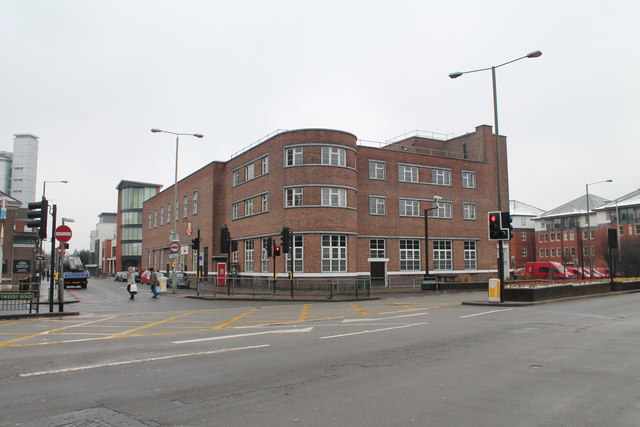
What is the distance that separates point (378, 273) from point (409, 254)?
3.61 m

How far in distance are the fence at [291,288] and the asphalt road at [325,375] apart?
14260 millimetres

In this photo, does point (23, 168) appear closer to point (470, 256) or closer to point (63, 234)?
point (470, 256)

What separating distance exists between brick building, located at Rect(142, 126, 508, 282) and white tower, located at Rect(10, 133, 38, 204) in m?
49.1

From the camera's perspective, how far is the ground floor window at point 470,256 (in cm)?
4481

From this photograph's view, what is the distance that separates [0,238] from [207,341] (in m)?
16.8

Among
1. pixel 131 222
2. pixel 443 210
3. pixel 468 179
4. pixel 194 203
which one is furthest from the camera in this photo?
pixel 131 222

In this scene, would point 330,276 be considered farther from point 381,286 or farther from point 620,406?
point 620,406

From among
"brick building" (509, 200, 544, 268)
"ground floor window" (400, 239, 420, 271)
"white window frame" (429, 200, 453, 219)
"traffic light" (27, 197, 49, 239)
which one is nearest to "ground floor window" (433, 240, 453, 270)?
"ground floor window" (400, 239, 420, 271)

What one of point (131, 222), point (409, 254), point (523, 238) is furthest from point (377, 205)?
point (523, 238)

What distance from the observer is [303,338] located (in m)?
11.0

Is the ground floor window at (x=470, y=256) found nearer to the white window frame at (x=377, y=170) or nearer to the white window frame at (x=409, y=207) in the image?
the white window frame at (x=409, y=207)

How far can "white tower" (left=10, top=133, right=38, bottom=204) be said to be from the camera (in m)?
86.7

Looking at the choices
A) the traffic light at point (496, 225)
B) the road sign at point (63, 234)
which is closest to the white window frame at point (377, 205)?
the traffic light at point (496, 225)

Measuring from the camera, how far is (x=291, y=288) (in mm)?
26781
